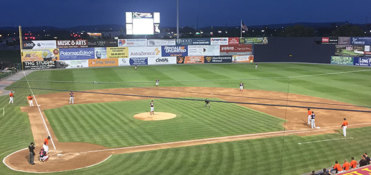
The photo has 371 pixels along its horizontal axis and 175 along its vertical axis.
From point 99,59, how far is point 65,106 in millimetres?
29798

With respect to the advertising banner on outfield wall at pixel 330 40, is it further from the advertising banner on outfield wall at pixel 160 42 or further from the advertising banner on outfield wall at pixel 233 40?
the advertising banner on outfield wall at pixel 160 42

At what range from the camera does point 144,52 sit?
6203 cm

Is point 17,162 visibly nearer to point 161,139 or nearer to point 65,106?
point 161,139

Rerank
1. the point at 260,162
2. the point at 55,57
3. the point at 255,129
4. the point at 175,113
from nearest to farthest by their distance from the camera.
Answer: the point at 260,162 < the point at 255,129 < the point at 175,113 < the point at 55,57

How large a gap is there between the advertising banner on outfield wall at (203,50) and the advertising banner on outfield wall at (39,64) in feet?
78.2

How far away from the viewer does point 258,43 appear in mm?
67438

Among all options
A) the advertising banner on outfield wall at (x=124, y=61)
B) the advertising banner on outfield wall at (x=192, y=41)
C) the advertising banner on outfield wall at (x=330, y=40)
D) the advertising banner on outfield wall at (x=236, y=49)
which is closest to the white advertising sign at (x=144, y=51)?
the advertising banner on outfield wall at (x=124, y=61)

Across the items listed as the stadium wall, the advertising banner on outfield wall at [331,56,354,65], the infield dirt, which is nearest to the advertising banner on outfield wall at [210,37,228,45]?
the stadium wall

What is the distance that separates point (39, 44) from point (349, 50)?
167ft

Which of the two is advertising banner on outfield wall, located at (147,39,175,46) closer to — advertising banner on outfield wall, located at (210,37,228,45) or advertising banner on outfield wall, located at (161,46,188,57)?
advertising banner on outfield wall, located at (161,46,188,57)

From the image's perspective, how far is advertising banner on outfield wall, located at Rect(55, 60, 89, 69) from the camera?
2288 inches

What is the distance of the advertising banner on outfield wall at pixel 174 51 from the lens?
209 ft

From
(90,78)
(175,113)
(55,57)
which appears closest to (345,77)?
(175,113)

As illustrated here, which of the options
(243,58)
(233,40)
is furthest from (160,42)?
(243,58)
